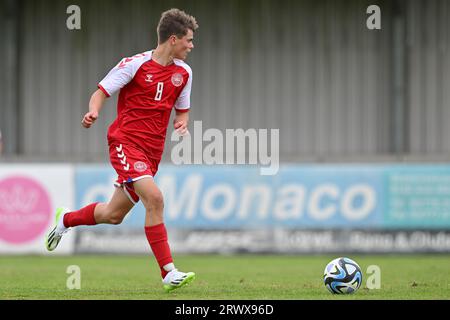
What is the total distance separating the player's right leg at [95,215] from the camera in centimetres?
884

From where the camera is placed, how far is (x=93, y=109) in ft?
27.5

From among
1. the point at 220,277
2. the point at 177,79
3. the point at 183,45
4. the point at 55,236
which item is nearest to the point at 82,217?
the point at 55,236

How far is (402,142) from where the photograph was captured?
21.3m

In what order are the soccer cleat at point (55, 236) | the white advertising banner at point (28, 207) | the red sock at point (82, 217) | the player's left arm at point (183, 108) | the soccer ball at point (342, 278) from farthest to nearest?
the white advertising banner at point (28, 207), the soccer cleat at point (55, 236), the red sock at point (82, 217), the player's left arm at point (183, 108), the soccer ball at point (342, 278)

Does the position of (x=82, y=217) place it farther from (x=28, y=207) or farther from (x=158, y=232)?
(x=28, y=207)

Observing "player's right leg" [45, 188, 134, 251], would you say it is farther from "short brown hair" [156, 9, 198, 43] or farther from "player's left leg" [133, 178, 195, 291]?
"short brown hair" [156, 9, 198, 43]

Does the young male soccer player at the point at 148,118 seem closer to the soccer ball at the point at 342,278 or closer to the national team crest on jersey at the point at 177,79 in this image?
the national team crest on jersey at the point at 177,79

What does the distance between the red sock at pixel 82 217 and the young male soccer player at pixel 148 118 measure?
0.27 metres

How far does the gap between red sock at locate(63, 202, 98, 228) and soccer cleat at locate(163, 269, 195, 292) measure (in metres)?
1.09

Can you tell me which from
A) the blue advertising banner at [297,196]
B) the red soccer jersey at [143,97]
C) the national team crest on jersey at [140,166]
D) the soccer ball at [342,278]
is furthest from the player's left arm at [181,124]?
the blue advertising banner at [297,196]

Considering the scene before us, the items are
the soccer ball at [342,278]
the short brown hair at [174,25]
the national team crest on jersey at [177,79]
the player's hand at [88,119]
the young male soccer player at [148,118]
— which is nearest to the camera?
the player's hand at [88,119]

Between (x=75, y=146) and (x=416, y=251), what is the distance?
30.6 ft
